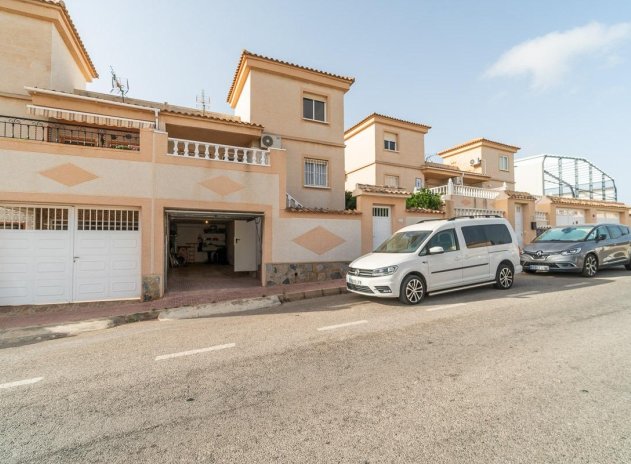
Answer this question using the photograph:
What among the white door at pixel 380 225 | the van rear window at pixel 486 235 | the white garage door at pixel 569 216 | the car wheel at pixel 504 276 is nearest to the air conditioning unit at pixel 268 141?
the white door at pixel 380 225

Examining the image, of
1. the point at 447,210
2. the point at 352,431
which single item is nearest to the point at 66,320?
the point at 352,431

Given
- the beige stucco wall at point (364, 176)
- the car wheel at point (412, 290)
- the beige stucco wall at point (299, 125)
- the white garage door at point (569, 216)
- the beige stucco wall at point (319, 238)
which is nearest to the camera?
the car wheel at point (412, 290)

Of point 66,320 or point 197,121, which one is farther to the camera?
point 197,121

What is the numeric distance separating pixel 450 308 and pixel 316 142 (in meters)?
10.0

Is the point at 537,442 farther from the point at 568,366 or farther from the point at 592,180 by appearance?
the point at 592,180

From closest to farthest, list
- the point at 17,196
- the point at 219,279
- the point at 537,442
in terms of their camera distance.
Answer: the point at 537,442 < the point at 17,196 < the point at 219,279

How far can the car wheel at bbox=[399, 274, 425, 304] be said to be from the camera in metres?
6.91

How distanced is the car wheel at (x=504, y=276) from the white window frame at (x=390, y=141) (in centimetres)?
1393

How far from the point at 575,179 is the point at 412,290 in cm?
3636

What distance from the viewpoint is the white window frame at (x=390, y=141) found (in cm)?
2075

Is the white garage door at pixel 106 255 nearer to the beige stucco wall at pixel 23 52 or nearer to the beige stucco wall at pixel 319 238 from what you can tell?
the beige stucco wall at pixel 319 238

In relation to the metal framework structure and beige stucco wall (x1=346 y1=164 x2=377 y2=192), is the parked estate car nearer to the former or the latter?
beige stucco wall (x1=346 y1=164 x2=377 y2=192)

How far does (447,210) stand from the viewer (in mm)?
14688

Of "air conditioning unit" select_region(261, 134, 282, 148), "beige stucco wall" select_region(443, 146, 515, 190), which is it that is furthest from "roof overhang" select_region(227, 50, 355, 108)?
"beige stucco wall" select_region(443, 146, 515, 190)
